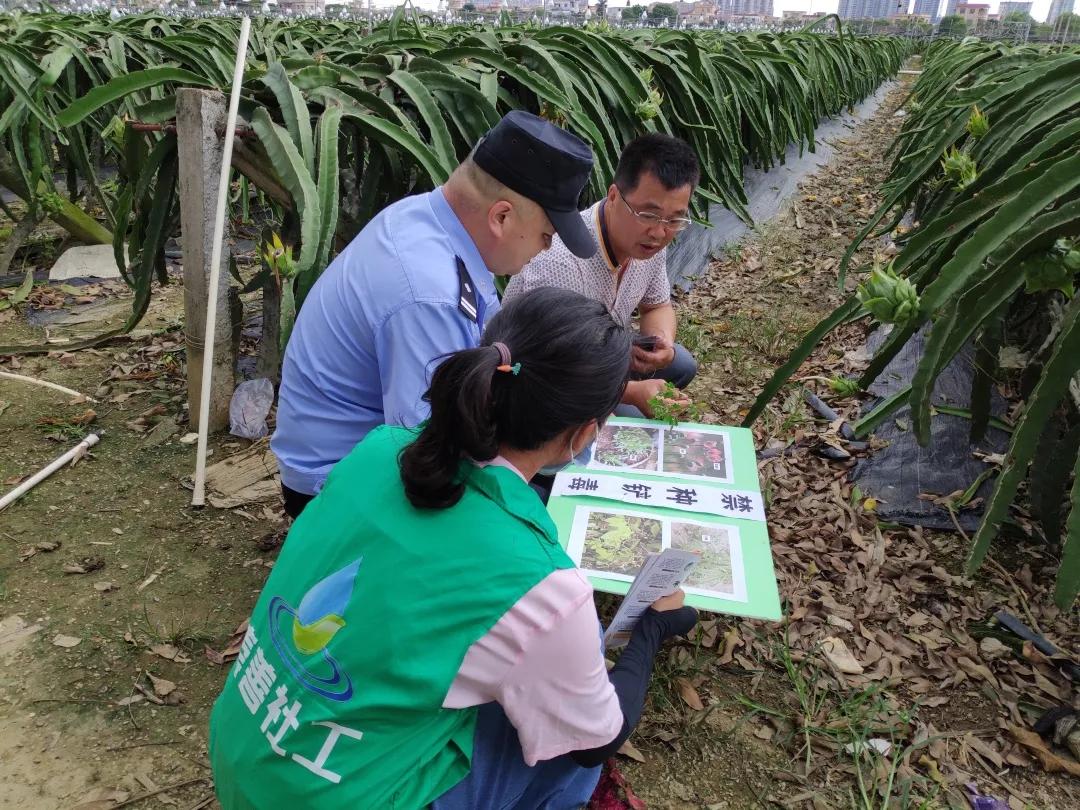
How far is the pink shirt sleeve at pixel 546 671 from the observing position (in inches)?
36.8

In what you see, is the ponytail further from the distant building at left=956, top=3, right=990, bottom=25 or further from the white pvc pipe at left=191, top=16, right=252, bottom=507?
the distant building at left=956, top=3, right=990, bottom=25

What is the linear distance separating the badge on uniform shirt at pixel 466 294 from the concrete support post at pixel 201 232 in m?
1.18

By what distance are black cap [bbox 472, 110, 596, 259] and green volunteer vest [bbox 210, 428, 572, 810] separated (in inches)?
26.7

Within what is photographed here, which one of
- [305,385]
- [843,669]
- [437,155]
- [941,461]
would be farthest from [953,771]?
[437,155]

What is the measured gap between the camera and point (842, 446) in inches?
104

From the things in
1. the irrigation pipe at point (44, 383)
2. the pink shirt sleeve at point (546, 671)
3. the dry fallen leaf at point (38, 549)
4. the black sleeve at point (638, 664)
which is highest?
the pink shirt sleeve at point (546, 671)

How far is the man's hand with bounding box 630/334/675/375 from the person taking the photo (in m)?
2.34

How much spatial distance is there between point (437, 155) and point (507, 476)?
1.72 meters

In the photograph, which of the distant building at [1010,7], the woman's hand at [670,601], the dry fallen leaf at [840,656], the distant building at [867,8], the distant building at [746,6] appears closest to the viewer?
the woman's hand at [670,601]

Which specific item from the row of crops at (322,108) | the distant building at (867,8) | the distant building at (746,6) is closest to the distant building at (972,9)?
the distant building at (867,8)

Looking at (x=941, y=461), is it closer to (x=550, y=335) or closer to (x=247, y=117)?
(x=550, y=335)

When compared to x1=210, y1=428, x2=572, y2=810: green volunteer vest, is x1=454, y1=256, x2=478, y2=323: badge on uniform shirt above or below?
above

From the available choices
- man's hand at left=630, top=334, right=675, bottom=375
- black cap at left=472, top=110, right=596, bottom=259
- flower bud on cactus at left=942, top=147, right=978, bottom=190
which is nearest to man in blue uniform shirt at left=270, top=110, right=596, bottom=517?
black cap at left=472, top=110, right=596, bottom=259

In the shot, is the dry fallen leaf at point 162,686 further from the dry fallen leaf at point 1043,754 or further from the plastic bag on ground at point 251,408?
the dry fallen leaf at point 1043,754
